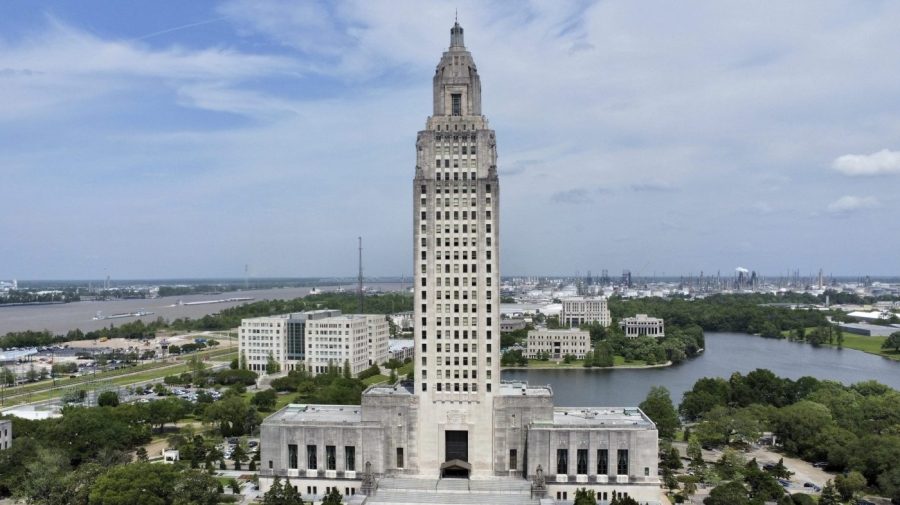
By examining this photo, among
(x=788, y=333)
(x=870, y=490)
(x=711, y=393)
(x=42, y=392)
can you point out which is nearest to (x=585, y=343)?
(x=711, y=393)

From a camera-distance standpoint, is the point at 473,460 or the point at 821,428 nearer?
the point at 473,460

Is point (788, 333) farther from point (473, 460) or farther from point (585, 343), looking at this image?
point (473, 460)

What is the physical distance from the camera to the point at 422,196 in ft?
174

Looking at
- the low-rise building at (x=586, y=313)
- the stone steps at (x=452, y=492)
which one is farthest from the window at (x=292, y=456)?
the low-rise building at (x=586, y=313)

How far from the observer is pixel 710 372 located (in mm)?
112000

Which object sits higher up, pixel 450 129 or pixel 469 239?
pixel 450 129

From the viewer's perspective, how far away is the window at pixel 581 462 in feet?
161

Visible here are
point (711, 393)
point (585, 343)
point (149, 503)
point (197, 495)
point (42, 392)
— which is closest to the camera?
point (149, 503)

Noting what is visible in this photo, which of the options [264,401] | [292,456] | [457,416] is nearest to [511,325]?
[264,401]

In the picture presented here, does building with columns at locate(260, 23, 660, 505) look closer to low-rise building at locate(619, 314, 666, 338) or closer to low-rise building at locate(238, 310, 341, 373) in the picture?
low-rise building at locate(238, 310, 341, 373)

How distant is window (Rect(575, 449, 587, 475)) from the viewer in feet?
161

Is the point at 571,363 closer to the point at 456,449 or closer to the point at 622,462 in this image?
the point at 456,449

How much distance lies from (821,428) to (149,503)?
52.9 m

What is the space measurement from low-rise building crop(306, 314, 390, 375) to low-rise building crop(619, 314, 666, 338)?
238 ft
